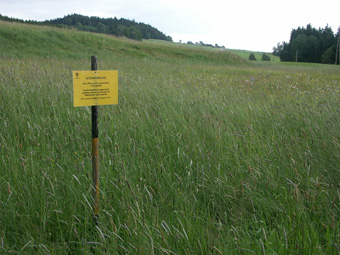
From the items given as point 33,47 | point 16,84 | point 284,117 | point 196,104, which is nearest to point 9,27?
point 33,47

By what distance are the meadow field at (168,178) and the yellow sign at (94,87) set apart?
485 mm

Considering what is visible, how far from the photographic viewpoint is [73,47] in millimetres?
19156

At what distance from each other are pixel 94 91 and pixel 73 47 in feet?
60.3

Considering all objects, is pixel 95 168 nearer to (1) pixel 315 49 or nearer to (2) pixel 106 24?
(1) pixel 315 49

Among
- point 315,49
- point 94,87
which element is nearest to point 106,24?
point 315,49

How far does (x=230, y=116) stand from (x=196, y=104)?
2.25 ft

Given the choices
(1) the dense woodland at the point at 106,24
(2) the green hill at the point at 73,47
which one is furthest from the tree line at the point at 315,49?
(2) the green hill at the point at 73,47

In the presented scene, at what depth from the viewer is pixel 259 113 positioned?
4449 mm

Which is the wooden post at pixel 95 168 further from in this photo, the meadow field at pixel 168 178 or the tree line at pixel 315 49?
the tree line at pixel 315 49

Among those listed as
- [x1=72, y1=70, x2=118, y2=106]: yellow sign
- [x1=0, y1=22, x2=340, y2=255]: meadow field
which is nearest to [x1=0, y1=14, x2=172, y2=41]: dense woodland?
[x1=0, y1=22, x2=340, y2=255]: meadow field

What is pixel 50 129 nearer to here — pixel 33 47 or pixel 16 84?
pixel 16 84

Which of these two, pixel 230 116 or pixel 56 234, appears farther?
pixel 230 116

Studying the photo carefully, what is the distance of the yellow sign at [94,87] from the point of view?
2189 mm

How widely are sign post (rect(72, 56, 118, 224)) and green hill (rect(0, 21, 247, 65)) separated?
1332cm
